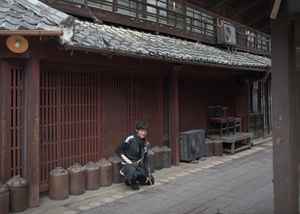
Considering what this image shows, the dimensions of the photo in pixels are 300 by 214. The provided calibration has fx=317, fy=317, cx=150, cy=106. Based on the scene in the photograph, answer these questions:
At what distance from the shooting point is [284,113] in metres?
3.84

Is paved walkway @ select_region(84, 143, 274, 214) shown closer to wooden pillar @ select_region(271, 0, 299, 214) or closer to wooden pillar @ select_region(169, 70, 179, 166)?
wooden pillar @ select_region(169, 70, 179, 166)

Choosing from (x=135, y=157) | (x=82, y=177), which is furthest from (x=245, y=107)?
(x=82, y=177)

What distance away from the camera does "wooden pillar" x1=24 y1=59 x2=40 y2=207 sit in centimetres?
638


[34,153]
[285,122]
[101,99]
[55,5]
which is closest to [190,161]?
[101,99]

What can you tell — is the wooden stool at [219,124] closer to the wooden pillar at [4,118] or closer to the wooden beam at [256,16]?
the wooden beam at [256,16]

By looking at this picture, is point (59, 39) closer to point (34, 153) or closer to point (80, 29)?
point (80, 29)

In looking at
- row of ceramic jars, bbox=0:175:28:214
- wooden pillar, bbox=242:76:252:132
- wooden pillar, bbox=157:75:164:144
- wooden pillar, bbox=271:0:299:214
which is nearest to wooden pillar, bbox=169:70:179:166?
wooden pillar, bbox=157:75:164:144

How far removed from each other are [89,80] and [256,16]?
14.8ft

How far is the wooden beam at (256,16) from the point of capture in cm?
507

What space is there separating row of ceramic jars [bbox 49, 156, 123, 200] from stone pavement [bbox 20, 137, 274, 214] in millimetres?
149

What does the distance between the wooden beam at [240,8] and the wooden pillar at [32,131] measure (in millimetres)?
3862

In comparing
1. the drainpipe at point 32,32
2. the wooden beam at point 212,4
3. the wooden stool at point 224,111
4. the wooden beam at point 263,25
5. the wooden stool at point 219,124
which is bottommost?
the wooden stool at point 219,124

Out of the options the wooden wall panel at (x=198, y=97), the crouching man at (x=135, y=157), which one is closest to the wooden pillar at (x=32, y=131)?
the crouching man at (x=135, y=157)

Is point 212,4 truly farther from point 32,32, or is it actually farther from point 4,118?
point 4,118
